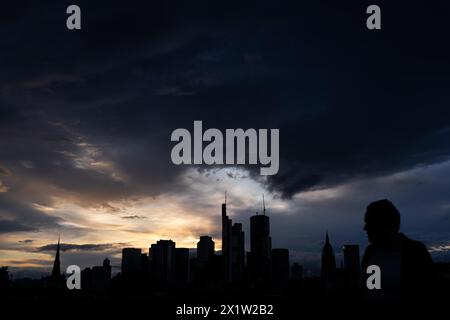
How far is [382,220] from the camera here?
423cm

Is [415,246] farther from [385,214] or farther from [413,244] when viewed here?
[385,214]

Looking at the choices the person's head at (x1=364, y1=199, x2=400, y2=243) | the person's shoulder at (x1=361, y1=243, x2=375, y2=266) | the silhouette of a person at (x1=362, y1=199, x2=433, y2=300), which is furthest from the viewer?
the person's shoulder at (x1=361, y1=243, x2=375, y2=266)

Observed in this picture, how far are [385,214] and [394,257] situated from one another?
1.43 ft

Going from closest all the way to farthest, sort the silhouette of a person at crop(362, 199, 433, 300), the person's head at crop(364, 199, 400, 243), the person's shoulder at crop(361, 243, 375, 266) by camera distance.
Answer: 1. the silhouette of a person at crop(362, 199, 433, 300)
2. the person's head at crop(364, 199, 400, 243)
3. the person's shoulder at crop(361, 243, 375, 266)

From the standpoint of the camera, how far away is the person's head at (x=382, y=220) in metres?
4.21

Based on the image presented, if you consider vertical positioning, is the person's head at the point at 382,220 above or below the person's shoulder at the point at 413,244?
above

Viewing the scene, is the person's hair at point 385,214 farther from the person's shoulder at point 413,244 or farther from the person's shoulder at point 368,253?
the person's shoulder at point 368,253

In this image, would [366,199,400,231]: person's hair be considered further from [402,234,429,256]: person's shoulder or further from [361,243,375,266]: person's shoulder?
[361,243,375,266]: person's shoulder

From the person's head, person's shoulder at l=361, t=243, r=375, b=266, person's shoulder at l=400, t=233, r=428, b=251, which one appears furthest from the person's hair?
person's shoulder at l=361, t=243, r=375, b=266

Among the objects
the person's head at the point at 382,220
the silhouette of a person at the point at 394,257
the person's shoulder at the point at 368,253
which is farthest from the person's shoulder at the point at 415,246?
the person's shoulder at the point at 368,253

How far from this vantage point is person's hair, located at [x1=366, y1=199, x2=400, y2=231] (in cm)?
421

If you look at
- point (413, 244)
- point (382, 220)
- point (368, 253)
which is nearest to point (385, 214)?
point (382, 220)
